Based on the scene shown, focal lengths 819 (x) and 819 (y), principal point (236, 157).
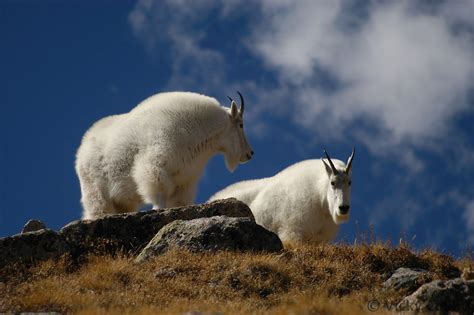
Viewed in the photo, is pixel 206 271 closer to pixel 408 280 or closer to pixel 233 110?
pixel 408 280

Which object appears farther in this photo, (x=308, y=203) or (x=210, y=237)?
(x=308, y=203)

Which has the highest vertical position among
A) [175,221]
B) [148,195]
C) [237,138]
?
[237,138]

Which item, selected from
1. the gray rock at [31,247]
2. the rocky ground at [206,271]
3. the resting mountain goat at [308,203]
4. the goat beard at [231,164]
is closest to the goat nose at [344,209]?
the resting mountain goat at [308,203]

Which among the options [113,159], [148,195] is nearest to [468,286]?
[148,195]

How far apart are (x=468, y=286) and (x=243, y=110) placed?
791 centimetres

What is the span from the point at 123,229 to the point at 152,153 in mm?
3090

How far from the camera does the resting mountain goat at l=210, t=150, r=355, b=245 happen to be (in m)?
15.1

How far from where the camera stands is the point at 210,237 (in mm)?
10281

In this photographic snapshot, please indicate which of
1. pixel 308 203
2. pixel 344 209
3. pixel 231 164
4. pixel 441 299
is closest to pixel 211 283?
pixel 441 299

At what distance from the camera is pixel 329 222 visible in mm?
15367

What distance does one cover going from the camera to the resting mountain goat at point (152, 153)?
13758 mm

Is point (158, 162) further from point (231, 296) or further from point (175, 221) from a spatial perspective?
point (231, 296)

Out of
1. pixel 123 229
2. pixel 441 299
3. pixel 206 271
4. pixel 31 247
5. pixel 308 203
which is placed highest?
pixel 308 203

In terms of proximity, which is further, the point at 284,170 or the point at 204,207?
the point at 284,170
